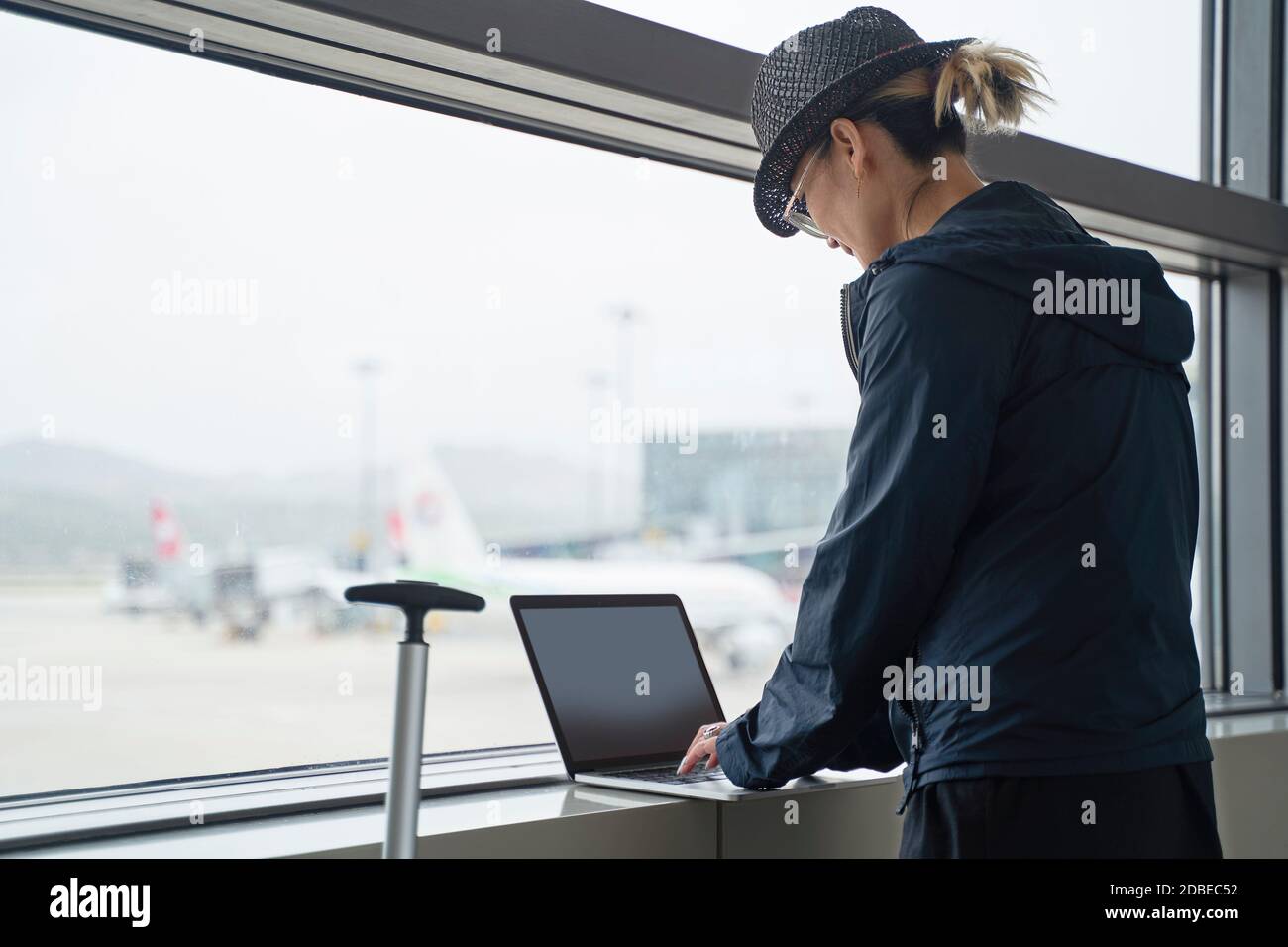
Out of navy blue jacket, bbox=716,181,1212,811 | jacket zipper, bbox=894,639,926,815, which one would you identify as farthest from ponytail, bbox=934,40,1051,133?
jacket zipper, bbox=894,639,926,815

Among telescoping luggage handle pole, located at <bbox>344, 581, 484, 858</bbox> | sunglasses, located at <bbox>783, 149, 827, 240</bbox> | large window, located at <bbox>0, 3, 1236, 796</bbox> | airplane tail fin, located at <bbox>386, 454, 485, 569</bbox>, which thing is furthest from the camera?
airplane tail fin, located at <bbox>386, 454, 485, 569</bbox>

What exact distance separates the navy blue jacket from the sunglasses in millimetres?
218

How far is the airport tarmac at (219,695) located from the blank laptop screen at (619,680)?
93mm

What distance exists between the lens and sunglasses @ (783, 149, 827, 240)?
126 cm

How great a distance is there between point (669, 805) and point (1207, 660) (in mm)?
2086

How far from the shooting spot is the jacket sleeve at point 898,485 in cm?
100

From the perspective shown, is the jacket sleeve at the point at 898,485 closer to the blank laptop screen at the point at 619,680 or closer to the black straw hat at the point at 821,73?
the black straw hat at the point at 821,73

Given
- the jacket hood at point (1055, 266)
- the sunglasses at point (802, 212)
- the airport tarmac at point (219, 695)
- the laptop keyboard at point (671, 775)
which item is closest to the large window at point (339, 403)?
the airport tarmac at point (219, 695)

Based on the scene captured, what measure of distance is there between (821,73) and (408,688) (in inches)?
30.5

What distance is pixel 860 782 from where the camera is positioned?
139 centimetres

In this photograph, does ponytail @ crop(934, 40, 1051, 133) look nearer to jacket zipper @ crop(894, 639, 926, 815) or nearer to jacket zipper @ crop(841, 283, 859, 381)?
jacket zipper @ crop(841, 283, 859, 381)
